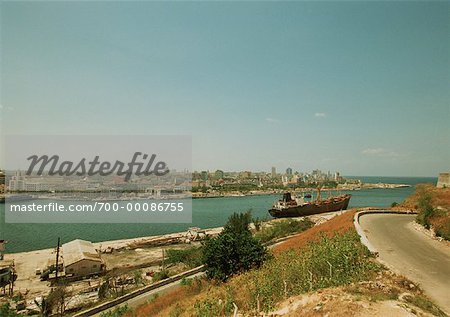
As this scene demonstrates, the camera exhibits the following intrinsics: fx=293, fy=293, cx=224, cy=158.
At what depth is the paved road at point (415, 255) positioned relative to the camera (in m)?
8.49

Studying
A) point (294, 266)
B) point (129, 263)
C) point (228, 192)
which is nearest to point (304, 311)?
point (294, 266)

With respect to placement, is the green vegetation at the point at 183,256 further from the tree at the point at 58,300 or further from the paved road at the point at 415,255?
the paved road at the point at 415,255

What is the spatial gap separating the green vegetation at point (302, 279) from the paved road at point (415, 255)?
1.11m

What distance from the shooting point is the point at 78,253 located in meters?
23.6

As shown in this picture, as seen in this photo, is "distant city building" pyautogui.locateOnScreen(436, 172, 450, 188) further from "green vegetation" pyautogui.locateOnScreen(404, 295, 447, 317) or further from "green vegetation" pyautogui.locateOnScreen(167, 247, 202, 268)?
"green vegetation" pyautogui.locateOnScreen(404, 295, 447, 317)

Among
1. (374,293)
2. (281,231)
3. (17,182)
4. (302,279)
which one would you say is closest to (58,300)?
(302,279)

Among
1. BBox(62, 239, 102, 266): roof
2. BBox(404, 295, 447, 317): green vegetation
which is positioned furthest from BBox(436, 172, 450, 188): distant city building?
BBox(62, 239, 102, 266): roof

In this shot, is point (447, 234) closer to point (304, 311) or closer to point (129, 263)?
point (304, 311)

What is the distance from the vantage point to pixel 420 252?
1197 centimetres

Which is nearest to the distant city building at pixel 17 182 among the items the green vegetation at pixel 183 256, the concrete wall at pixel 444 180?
the green vegetation at pixel 183 256

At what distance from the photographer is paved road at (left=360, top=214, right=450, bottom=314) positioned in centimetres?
849

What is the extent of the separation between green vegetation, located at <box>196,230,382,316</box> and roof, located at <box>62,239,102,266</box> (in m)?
15.6

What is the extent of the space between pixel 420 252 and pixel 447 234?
281cm

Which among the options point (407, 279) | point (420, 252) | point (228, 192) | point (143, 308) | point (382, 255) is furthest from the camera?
point (228, 192)
